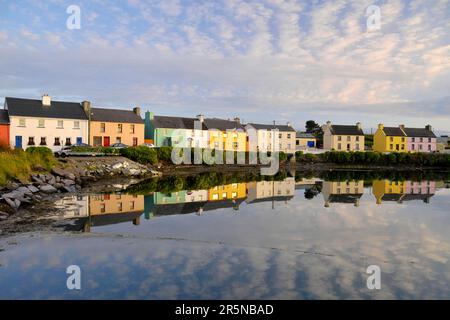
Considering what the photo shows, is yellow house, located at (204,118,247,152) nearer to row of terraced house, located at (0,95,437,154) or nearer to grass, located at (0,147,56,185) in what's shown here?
row of terraced house, located at (0,95,437,154)

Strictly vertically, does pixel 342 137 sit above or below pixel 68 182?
above

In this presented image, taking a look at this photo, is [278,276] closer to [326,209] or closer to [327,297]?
[327,297]

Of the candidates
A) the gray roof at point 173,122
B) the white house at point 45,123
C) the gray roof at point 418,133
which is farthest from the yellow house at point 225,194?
the gray roof at point 418,133

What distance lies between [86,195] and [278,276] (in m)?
18.7

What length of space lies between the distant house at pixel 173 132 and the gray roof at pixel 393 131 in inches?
1697

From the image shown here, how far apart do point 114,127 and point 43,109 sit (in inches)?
397

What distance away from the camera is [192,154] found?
61.1m

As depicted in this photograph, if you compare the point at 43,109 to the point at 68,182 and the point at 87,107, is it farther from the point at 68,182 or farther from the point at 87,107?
the point at 68,182

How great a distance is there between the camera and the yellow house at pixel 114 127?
58344 millimetres

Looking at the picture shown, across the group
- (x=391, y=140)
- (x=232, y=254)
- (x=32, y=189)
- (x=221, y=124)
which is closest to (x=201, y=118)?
(x=221, y=124)

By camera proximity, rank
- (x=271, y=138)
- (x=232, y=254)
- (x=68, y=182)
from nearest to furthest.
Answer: (x=232, y=254) < (x=68, y=182) < (x=271, y=138)

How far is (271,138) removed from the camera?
3187 inches

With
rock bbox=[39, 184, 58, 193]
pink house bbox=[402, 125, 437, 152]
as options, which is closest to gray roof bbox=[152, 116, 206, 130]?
rock bbox=[39, 184, 58, 193]
